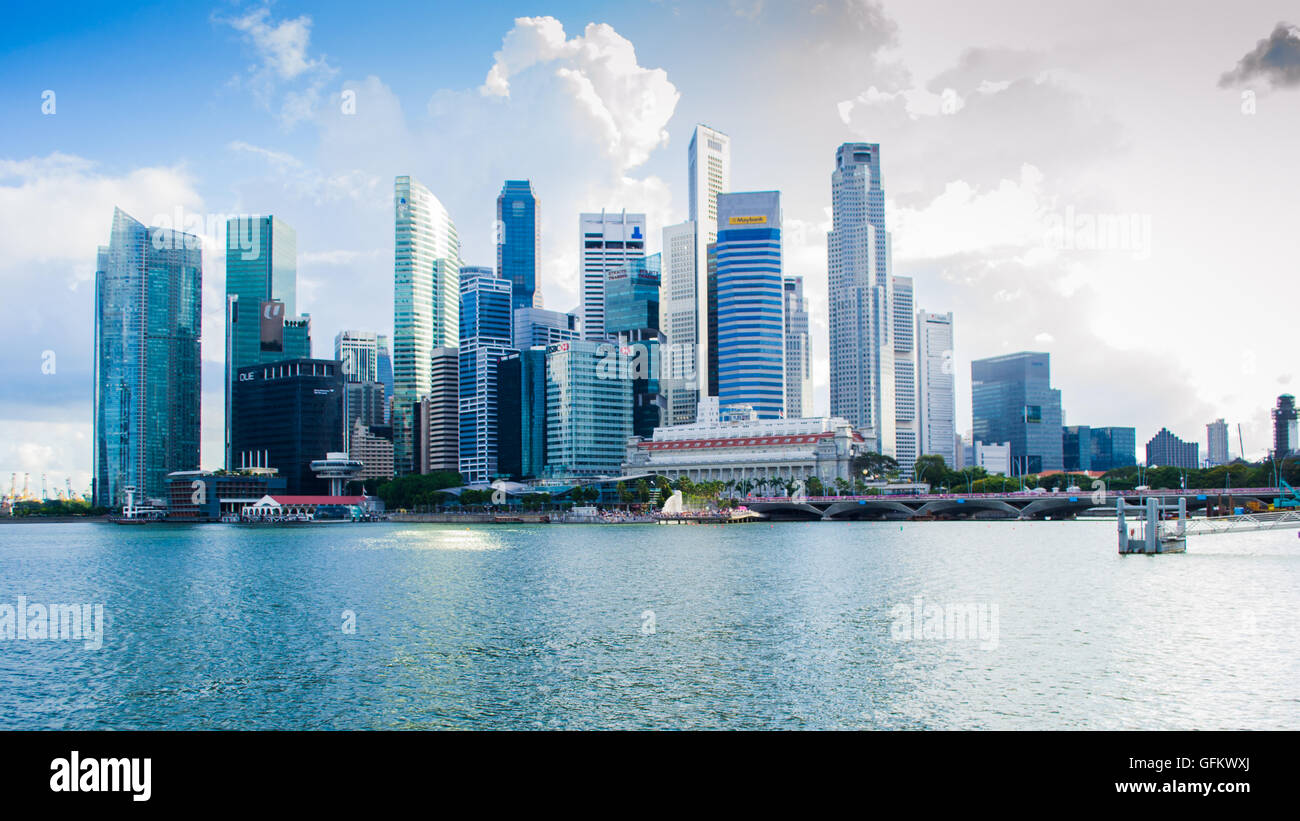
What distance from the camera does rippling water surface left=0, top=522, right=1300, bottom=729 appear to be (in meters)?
24.1

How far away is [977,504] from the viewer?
156 meters

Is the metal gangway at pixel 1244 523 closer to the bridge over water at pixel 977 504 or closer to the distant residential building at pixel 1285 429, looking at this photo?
the bridge over water at pixel 977 504

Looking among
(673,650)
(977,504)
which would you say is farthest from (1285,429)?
(673,650)

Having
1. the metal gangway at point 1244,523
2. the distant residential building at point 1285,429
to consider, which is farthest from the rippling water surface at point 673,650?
the distant residential building at point 1285,429

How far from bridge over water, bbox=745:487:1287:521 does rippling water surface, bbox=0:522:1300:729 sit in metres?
82.1

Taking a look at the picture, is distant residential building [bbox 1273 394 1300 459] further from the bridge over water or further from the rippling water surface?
the rippling water surface

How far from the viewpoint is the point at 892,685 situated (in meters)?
26.6

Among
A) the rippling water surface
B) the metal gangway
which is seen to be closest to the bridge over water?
the metal gangway

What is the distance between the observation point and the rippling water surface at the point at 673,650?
2408 centimetres

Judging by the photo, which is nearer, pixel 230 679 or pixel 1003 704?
pixel 1003 704
